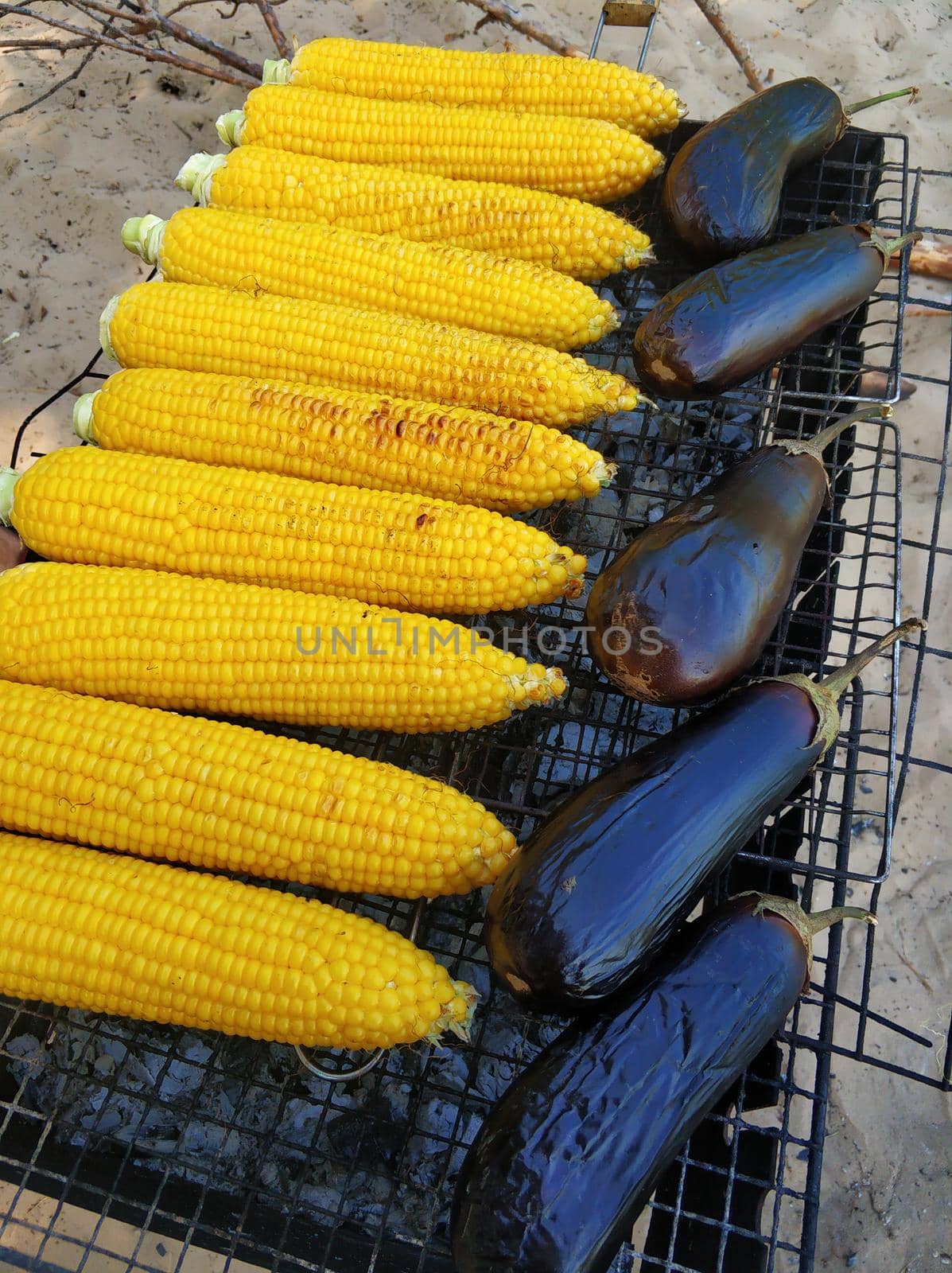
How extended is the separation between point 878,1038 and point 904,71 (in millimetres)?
4667

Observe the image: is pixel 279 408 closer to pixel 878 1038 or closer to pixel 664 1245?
pixel 664 1245

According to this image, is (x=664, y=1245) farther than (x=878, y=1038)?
No

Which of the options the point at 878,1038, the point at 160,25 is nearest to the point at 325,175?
the point at 160,25

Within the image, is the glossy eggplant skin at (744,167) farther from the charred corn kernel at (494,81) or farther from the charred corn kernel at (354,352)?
the charred corn kernel at (354,352)

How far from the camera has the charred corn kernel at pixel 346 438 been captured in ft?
7.07

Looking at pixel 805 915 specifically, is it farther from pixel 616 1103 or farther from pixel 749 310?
pixel 749 310

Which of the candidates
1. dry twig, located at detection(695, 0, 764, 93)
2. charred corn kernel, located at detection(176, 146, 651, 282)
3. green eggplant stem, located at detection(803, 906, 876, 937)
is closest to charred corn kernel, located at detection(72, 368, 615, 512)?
charred corn kernel, located at detection(176, 146, 651, 282)

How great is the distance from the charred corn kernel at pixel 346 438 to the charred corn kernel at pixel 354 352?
0.11m

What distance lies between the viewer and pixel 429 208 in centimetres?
266

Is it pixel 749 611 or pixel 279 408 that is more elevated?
pixel 279 408

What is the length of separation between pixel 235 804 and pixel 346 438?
1029 millimetres

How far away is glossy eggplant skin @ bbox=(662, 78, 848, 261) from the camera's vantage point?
241 centimetres

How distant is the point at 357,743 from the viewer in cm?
230

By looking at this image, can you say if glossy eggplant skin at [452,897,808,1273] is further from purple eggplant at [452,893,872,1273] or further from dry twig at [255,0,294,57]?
dry twig at [255,0,294,57]
